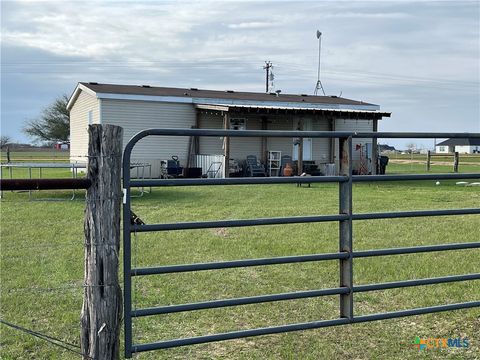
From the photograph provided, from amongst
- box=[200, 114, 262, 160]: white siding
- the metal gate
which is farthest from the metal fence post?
box=[200, 114, 262, 160]: white siding

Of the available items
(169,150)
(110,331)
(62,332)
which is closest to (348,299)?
(110,331)

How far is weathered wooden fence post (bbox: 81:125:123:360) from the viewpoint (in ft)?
9.77

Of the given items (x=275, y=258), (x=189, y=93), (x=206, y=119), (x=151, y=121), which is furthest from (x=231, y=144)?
(x=275, y=258)

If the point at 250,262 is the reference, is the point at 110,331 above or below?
below

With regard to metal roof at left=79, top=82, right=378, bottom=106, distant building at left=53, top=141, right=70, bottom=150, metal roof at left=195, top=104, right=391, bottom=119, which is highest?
metal roof at left=79, top=82, right=378, bottom=106

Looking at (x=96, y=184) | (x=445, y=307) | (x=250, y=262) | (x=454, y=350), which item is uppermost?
(x=96, y=184)

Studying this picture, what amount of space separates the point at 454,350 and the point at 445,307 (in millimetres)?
305

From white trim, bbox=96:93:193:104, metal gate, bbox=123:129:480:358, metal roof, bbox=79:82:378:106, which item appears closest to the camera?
metal gate, bbox=123:129:480:358

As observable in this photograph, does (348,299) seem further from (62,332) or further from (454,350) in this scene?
(62,332)

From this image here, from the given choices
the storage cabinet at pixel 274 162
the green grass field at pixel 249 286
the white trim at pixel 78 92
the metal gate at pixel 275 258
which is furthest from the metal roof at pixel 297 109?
the metal gate at pixel 275 258

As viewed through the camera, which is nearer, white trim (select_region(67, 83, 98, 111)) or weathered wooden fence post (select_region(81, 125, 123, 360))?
weathered wooden fence post (select_region(81, 125, 123, 360))

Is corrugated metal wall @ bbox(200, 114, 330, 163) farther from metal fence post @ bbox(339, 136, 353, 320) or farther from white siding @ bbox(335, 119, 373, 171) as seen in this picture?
metal fence post @ bbox(339, 136, 353, 320)

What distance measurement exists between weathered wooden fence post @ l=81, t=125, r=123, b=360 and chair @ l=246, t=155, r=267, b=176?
62.1 feet

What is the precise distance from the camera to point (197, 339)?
3.27 metres
